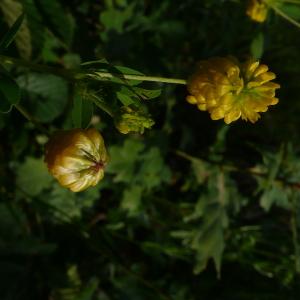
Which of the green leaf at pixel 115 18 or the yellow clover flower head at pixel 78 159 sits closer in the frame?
the yellow clover flower head at pixel 78 159

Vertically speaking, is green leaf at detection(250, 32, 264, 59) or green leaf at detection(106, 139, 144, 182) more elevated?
green leaf at detection(250, 32, 264, 59)

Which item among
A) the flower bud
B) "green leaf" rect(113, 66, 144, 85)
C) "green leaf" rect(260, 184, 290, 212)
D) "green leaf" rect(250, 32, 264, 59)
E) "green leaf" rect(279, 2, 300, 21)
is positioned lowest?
"green leaf" rect(260, 184, 290, 212)

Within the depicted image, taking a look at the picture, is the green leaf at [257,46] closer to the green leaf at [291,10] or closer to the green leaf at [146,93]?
the green leaf at [291,10]

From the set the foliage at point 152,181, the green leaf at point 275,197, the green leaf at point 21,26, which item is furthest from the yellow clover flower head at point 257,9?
the green leaf at point 275,197

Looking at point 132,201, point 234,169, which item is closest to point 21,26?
point 132,201

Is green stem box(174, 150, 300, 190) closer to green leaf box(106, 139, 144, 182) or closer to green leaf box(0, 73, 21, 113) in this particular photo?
green leaf box(106, 139, 144, 182)

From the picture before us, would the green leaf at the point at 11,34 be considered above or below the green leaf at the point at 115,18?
above

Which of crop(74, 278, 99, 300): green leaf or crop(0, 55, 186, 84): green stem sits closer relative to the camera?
crop(0, 55, 186, 84): green stem

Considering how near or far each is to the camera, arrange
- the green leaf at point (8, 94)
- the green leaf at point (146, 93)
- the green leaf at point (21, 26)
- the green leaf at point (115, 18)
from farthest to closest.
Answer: the green leaf at point (115, 18), the green leaf at point (21, 26), the green leaf at point (146, 93), the green leaf at point (8, 94)

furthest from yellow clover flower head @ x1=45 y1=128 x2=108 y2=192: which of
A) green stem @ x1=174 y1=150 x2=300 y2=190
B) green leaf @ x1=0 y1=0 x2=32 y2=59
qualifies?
green stem @ x1=174 y1=150 x2=300 y2=190
